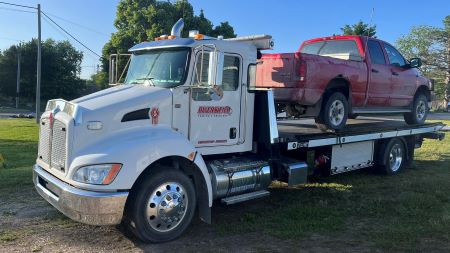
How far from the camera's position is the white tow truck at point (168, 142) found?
15.8 feet

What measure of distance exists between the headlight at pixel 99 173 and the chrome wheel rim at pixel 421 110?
8125 mm

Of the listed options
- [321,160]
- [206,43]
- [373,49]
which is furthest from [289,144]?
[373,49]

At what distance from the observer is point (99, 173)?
4.71 m

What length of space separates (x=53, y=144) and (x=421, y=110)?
340 inches

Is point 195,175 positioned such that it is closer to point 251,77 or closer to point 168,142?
point 168,142

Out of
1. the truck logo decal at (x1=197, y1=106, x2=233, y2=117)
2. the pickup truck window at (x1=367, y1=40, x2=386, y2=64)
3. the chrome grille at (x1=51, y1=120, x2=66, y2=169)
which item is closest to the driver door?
the truck logo decal at (x1=197, y1=106, x2=233, y2=117)

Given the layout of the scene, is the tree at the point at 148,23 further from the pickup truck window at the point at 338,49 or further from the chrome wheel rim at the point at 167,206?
the chrome wheel rim at the point at 167,206

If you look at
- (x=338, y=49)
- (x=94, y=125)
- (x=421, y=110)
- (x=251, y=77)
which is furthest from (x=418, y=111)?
(x=94, y=125)

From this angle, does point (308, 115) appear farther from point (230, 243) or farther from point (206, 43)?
point (230, 243)

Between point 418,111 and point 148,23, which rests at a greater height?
point 148,23

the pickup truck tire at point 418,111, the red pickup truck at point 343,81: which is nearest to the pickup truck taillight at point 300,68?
the red pickup truck at point 343,81

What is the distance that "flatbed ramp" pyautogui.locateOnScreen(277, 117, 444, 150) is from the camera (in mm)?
7207

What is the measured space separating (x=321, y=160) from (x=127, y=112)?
4320 millimetres

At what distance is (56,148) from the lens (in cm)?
521
